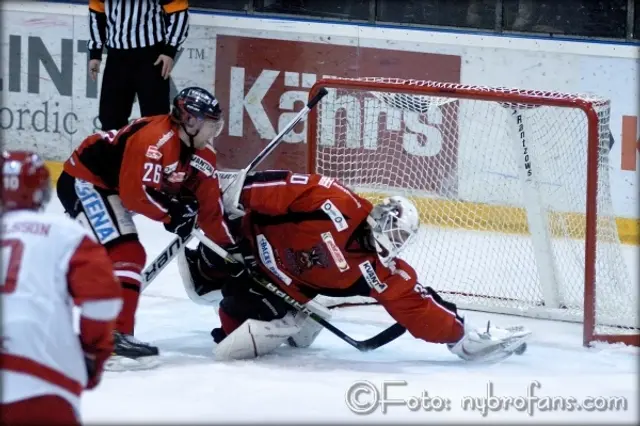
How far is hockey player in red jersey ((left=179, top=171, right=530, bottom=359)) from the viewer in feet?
13.3

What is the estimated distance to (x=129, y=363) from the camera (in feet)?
13.0

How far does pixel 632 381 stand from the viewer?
3977 mm

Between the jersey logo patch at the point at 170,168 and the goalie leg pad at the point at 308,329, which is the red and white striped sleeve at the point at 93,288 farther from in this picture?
the goalie leg pad at the point at 308,329

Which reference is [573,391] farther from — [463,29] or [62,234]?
[463,29]

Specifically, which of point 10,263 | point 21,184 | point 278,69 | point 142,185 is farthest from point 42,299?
point 278,69

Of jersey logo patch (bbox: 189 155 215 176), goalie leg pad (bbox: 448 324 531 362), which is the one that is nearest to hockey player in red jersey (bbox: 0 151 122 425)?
jersey logo patch (bbox: 189 155 215 176)

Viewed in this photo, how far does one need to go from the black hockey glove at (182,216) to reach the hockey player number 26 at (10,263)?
1.45 metres

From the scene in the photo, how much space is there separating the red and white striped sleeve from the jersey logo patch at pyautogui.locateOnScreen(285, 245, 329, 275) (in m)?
1.45

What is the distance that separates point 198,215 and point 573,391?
4.37 ft

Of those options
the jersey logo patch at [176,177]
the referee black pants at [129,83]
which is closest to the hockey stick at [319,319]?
the jersey logo patch at [176,177]

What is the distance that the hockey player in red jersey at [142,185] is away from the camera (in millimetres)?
3965

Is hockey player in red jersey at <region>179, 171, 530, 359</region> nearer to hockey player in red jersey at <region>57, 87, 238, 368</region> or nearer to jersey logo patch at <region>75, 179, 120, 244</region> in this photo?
hockey player in red jersey at <region>57, 87, 238, 368</region>

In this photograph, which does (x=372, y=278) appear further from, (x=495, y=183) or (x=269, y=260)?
(x=495, y=183)

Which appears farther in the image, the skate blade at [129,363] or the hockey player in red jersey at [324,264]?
the hockey player in red jersey at [324,264]
